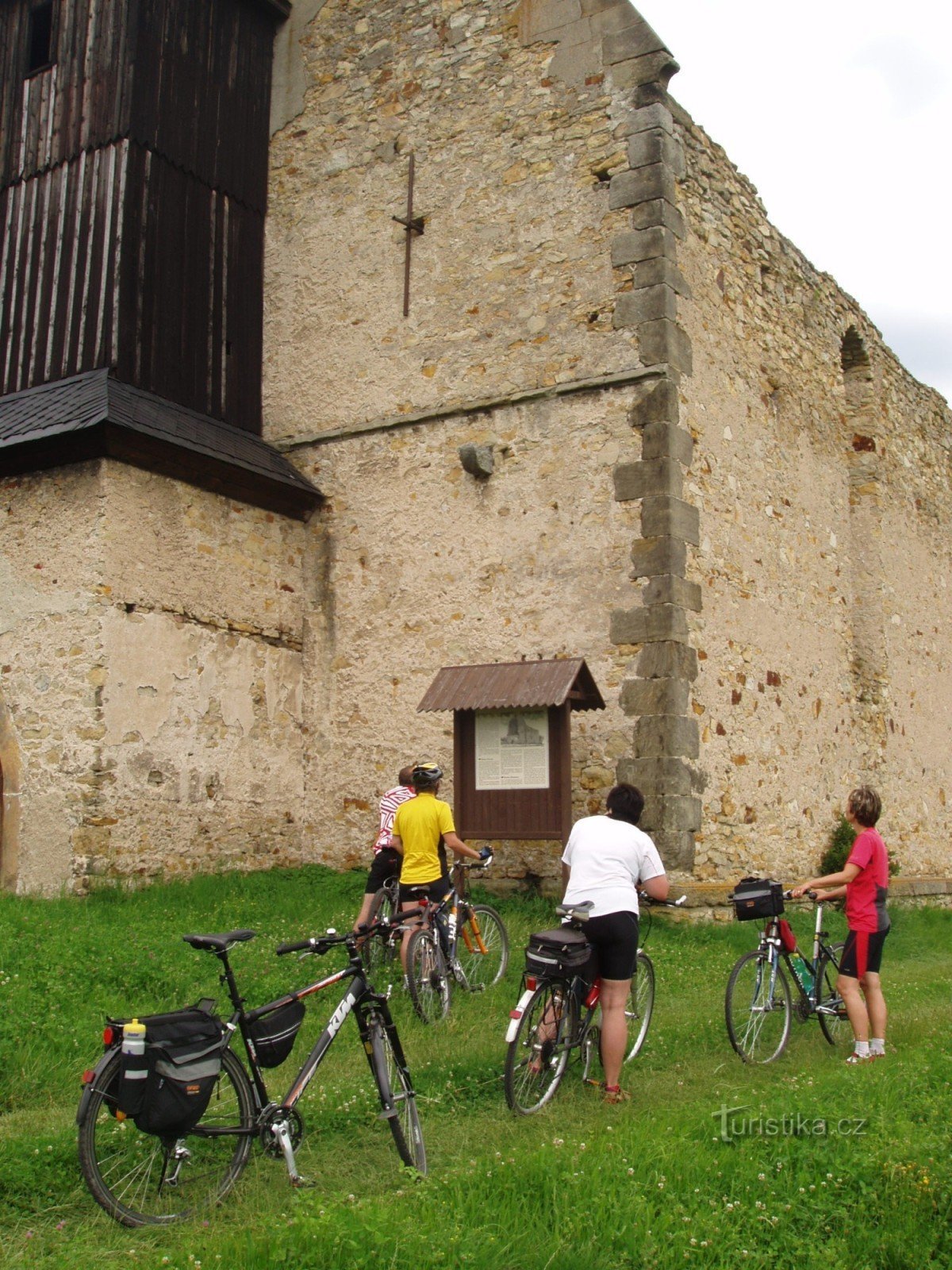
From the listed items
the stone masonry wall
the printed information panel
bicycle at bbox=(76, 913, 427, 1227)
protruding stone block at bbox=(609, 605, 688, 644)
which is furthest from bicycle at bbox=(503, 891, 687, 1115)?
the stone masonry wall

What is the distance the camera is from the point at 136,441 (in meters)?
10.1

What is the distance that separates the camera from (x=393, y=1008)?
688 centimetres

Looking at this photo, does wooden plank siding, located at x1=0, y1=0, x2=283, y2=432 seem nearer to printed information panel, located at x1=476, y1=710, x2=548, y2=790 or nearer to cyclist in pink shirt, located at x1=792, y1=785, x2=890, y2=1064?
printed information panel, located at x1=476, y1=710, x2=548, y2=790

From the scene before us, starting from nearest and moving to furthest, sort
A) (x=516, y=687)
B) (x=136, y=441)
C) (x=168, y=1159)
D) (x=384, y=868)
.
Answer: (x=168, y=1159) → (x=384, y=868) → (x=516, y=687) → (x=136, y=441)

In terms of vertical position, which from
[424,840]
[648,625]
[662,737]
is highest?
[648,625]

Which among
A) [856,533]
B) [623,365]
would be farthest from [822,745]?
Answer: [623,365]

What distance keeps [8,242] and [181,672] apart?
4560 mm

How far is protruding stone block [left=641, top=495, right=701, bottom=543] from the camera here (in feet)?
33.3

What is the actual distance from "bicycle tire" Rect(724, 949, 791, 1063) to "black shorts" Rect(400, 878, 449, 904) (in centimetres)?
175

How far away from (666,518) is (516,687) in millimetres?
1978

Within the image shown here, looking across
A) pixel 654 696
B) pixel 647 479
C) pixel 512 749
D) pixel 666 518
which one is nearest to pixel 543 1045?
pixel 512 749

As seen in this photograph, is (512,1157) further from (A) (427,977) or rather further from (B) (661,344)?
(B) (661,344)

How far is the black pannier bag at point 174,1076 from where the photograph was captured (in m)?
4.15

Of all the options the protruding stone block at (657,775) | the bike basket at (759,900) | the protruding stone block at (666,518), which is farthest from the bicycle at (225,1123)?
the protruding stone block at (666,518)
